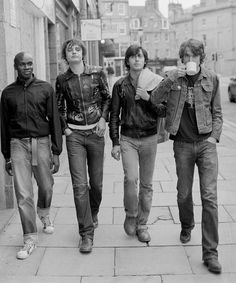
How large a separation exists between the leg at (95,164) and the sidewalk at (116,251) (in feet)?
1.39

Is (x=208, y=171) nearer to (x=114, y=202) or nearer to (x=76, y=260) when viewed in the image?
(x=76, y=260)

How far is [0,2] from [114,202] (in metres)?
2.77

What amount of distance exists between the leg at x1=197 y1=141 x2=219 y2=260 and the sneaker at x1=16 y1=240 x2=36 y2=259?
1.55 m

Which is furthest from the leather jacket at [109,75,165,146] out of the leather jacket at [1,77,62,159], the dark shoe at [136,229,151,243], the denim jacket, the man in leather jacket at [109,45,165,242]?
the dark shoe at [136,229,151,243]

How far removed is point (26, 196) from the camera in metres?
4.59

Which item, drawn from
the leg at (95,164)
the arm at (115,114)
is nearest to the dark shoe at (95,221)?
the leg at (95,164)

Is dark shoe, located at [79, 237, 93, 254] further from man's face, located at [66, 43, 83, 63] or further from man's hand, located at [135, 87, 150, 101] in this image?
man's face, located at [66, 43, 83, 63]

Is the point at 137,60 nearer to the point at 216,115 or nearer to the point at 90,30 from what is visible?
the point at 216,115

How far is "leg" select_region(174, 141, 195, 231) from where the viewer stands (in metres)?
4.36

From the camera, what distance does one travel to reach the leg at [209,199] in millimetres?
4191

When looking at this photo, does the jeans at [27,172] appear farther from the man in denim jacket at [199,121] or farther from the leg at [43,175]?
the man in denim jacket at [199,121]

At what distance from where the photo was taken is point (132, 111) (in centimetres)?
462

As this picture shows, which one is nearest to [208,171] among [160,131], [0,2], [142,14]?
[160,131]

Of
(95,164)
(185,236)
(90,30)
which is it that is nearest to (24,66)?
(95,164)
